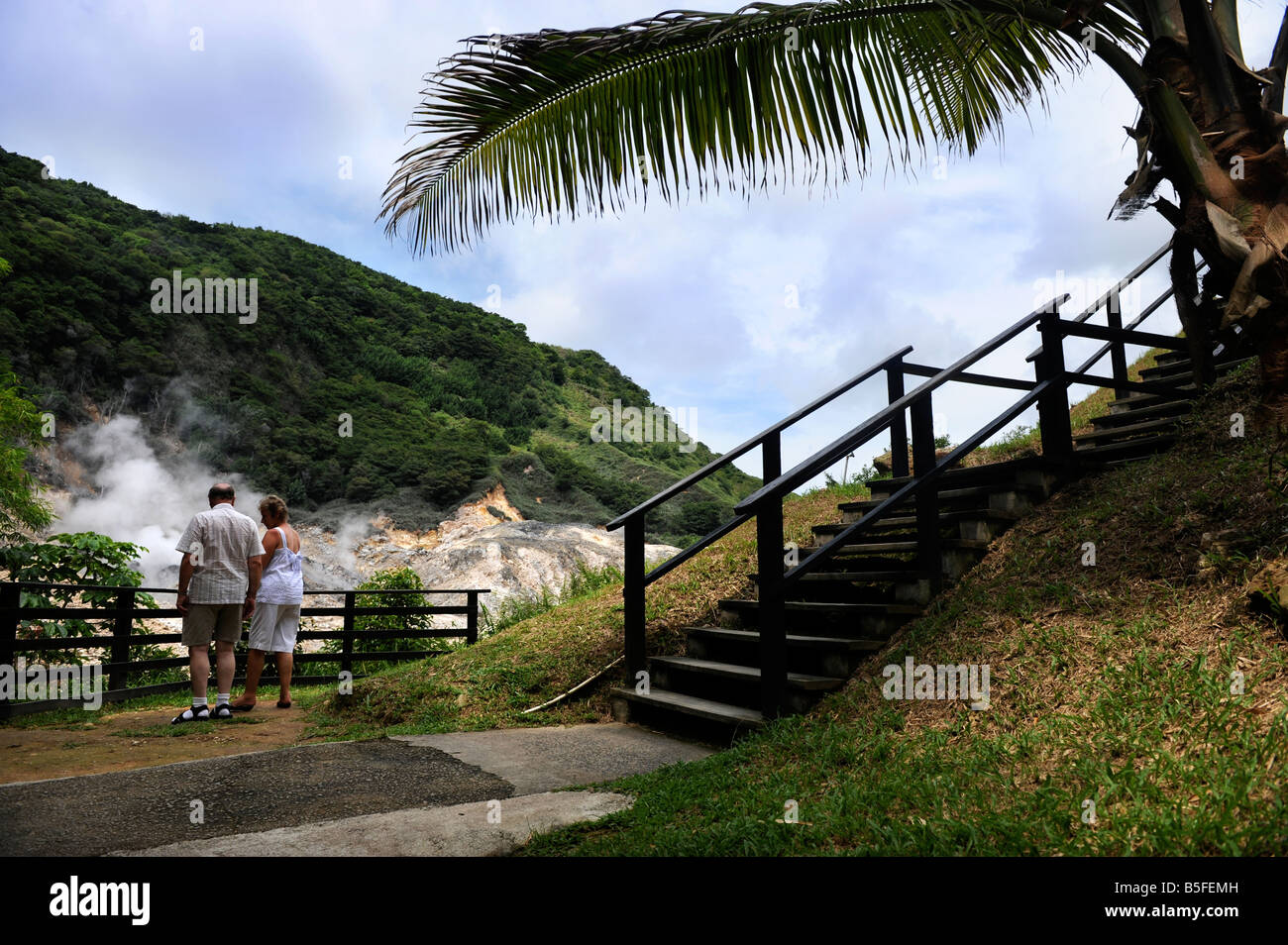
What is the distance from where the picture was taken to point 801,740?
3680 millimetres

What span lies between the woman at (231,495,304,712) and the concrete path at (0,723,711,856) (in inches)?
81.8

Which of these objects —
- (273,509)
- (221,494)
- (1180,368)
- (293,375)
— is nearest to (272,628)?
(273,509)

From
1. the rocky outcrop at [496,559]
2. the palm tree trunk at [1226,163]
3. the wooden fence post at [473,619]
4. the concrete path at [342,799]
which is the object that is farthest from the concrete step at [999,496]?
the rocky outcrop at [496,559]

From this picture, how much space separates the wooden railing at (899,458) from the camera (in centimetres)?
427

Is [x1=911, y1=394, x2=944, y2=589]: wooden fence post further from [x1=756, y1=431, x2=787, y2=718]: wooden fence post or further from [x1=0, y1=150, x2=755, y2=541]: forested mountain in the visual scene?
[x1=0, y1=150, x2=755, y2=541]: forested mountain

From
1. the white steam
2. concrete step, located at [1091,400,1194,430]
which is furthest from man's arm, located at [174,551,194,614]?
the white steam

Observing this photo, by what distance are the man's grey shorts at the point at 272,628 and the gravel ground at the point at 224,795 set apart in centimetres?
222

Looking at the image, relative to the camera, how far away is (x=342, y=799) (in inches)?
140

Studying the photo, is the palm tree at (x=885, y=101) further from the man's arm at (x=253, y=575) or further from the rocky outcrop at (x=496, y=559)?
the rocky outcrop at (x=496, y=559)

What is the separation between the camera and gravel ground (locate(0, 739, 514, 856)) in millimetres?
3072

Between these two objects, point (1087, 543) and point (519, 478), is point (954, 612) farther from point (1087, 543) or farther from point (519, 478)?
point (519, 478)

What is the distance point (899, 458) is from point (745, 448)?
1.76 meters

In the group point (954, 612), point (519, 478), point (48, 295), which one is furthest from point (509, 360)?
point (954, 612)
